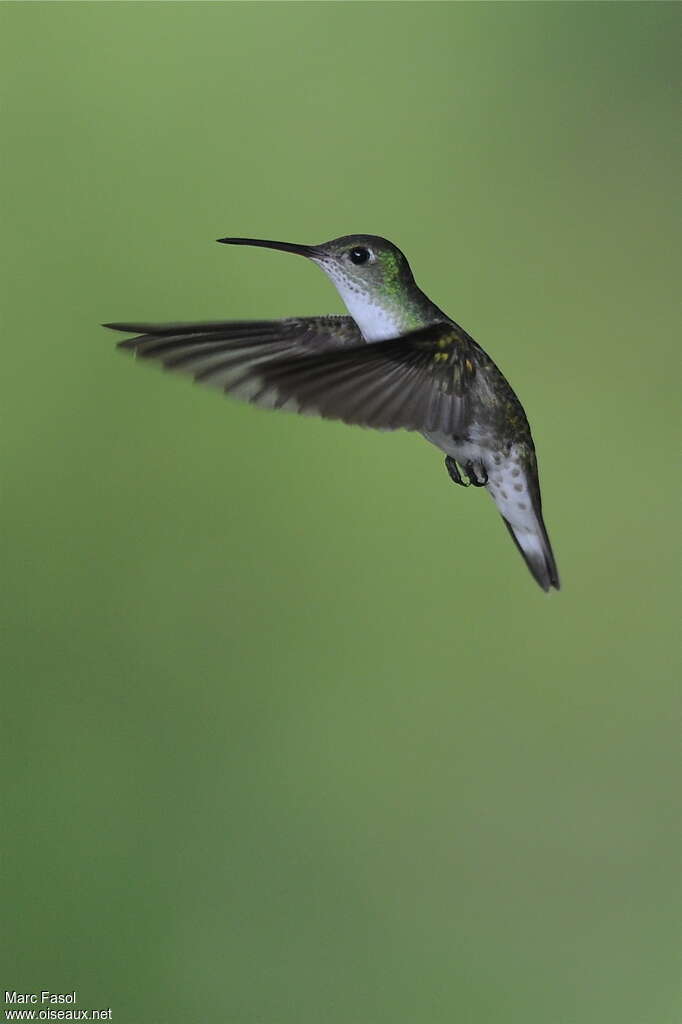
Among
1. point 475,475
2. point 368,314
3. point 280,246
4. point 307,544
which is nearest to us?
point 280,246

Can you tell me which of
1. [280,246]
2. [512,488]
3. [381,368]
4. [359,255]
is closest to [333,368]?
[381,368]

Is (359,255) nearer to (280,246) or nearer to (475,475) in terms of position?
(280,246)

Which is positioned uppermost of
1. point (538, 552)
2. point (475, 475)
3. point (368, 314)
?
point (368, 314)

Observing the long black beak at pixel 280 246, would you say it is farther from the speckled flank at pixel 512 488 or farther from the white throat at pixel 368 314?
the speckled flank at pixel 512 488

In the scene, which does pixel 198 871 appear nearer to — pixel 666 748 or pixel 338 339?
pixel 666 748

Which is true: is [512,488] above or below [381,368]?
below

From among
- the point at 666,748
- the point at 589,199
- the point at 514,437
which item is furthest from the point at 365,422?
the point at 589,199

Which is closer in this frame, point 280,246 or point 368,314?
point 280,246

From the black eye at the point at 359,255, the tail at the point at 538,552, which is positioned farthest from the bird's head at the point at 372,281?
the tail at the point at 538,552

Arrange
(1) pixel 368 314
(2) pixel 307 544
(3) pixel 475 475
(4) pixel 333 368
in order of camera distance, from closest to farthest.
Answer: (4) pixel 333 368
(1) pixel 368 314
(3) pixel 475 475
(2) pixel 307 544
